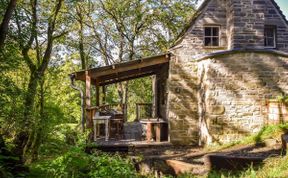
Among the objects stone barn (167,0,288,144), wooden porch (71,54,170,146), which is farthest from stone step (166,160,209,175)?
stone barn (167,0,288,144)

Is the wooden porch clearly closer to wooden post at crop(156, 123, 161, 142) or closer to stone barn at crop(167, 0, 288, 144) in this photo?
wooden post at crop(156, 123, 161, 142)

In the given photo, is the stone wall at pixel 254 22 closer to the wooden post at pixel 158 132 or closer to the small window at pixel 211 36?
the small window at pixel 211 36

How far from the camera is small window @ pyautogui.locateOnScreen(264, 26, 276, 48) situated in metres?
12.2

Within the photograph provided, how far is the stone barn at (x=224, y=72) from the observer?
10258 mm

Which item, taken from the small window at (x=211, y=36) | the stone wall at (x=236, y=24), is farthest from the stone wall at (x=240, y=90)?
the small window at (x=211, y=36)

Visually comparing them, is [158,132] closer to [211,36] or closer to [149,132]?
[149,132]

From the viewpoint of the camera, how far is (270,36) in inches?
483

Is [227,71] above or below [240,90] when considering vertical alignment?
above

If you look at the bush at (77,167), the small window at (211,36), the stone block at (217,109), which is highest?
the small window at (211,36)

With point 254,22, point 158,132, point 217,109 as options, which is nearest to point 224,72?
point 217,109

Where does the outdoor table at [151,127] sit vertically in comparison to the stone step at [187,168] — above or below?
above

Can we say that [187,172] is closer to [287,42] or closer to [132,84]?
A: [287,42]

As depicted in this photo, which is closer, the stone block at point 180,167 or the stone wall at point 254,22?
the stone block at point 180,167

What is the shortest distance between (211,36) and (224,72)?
2.43 meters
